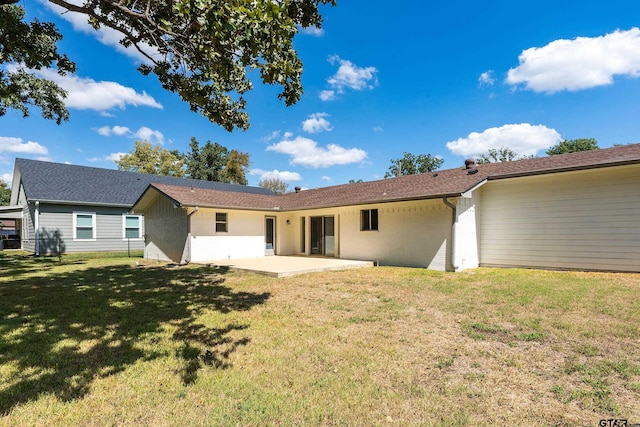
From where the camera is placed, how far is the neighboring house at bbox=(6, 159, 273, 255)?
17.4m

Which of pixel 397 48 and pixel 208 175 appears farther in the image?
pixel 208 175

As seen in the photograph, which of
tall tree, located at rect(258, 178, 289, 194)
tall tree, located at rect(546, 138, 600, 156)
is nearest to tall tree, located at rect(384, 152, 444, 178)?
tall tree, located at rect(546, 138, 600, 156)

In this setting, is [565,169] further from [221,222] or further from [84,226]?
[84,226]

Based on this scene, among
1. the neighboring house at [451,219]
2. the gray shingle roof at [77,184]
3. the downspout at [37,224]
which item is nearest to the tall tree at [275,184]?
the gray shingle roof at [77,184]

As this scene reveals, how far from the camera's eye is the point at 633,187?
925 cm

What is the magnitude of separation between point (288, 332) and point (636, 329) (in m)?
5.28

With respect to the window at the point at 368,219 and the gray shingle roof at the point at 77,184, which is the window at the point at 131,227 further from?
the window at the point at 368,219

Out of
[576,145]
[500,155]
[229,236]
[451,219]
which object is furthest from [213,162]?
[576,145]

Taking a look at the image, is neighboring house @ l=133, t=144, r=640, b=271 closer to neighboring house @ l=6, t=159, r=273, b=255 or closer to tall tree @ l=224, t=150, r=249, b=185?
neighboring house @ l=6, t=159, r=273, b=255

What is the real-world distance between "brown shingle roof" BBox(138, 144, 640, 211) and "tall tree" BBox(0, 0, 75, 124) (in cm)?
504

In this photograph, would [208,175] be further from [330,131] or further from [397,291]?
[397,291]

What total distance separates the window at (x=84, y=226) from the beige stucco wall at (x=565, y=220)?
70.0 ft

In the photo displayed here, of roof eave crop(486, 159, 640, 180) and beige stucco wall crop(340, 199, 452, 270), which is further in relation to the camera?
beige stucco wall crop(340, 199, 452, 270)

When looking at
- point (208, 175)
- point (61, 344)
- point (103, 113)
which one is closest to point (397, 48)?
point (61, 344)
